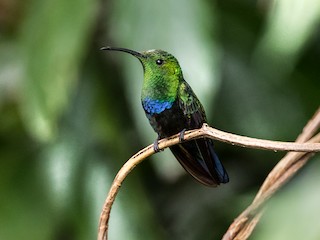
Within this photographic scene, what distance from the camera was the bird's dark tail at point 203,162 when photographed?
664 mm

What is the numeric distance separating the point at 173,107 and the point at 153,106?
0.02m

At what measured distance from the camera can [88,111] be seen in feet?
4.83

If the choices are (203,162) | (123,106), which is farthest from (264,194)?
(123,106)

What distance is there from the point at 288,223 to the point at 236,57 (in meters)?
0.95

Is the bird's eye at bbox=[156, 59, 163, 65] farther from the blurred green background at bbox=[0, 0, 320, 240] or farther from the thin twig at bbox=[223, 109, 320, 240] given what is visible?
the blurred green background at bbox=[0, 0, 320, 240]

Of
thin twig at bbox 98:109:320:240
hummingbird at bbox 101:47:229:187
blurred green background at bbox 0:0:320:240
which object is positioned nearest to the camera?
thin twig at bbox 98:109:320:240

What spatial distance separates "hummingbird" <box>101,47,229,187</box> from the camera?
0.69 metres

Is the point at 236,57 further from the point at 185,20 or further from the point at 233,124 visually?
the point at 185,20

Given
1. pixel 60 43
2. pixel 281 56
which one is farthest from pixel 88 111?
pixel 281 56

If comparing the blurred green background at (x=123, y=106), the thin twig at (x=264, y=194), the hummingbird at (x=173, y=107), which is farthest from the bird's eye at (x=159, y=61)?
the blurred green background at (x=123, y=106)

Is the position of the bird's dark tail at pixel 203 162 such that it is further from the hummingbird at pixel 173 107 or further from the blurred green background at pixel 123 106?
the blurred green background at pixel 123 106

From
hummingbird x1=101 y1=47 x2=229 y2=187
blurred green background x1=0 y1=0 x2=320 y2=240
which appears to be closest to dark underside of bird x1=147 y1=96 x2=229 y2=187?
hummingbird x1=101 y1=47 x2=229 y2=187

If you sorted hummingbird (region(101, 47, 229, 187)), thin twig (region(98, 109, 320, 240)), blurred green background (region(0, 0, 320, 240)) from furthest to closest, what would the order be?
blurred green background (region(0, 0, 320, 240)) < hummingbird (region(101, 47, 229, 187)) < thin twig (region(98, 109, 320, 240))

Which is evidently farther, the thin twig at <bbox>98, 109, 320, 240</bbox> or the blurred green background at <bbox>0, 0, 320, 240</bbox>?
the blurred green background at <bbox>0, 0, 320, 240</bbox>
